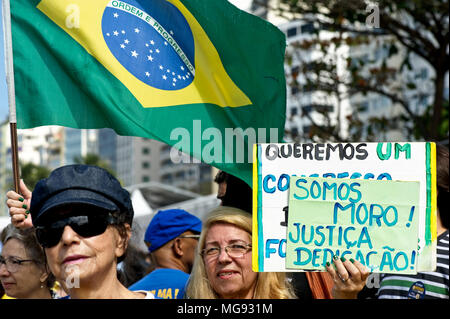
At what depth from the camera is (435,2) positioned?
1174cm

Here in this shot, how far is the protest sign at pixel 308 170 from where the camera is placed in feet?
12.4

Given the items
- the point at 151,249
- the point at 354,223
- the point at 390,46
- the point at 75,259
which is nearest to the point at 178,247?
the point at 151,249

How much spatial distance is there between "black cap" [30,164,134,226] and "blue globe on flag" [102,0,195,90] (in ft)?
5.91

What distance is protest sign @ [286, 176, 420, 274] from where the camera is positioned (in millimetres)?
3713

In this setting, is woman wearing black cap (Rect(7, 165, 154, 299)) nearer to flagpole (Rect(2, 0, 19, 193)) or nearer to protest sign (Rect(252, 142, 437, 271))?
protest sign (Rect(252, 142, 437, 271))

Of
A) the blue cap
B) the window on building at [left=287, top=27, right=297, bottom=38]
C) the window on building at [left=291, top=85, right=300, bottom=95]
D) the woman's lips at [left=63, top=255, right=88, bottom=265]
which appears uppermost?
the window on building at [left=287, top=27, right=297, bottom=38]

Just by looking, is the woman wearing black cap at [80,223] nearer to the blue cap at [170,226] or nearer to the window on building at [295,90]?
the blue cap at [170,226]

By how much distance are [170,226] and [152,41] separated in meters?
1.43

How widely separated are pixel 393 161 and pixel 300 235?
1.67 ft

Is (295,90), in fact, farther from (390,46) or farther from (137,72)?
(137,72)

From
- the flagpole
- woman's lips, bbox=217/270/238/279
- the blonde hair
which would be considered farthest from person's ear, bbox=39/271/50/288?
woman's lips, bbox=217/270/238/279

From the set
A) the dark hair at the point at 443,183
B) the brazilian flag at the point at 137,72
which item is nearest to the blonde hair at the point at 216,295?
the brazilian flag at the point at 137,72
